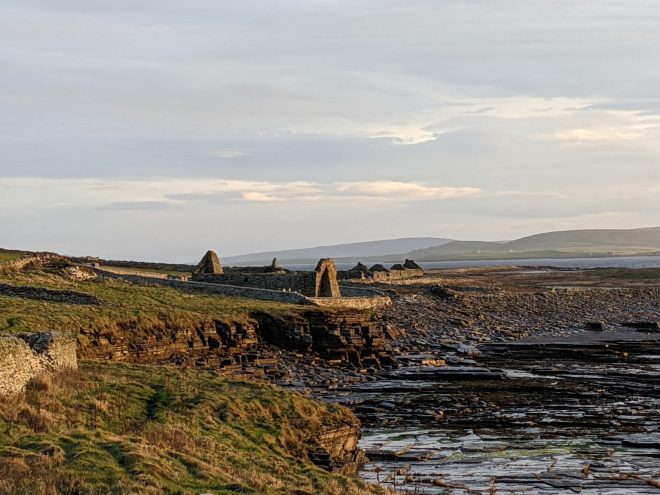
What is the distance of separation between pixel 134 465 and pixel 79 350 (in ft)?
49.5

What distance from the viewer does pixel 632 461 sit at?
22.4 m

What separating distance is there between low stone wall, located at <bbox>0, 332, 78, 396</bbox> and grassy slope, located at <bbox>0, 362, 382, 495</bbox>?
15.0 inches

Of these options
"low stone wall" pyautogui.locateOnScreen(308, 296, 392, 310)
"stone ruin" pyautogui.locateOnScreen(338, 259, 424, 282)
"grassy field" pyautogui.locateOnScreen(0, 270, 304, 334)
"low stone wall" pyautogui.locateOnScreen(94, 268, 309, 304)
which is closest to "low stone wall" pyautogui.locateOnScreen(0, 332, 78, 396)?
"grassy field" pyautogui.locateOnScreen(0, 270, 304, 334)

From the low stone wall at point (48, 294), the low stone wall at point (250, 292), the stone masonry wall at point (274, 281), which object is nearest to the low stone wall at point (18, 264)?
the low stone wall at point (250, 292)

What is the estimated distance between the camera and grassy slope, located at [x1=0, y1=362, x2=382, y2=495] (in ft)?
51.6

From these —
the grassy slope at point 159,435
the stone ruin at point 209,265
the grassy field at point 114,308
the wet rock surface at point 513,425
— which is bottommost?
the wet rock surface at point 513,425

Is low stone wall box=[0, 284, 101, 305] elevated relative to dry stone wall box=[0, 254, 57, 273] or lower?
lower

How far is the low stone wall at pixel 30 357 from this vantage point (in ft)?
66.6

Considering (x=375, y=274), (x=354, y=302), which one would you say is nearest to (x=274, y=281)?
(x=354, y=302)

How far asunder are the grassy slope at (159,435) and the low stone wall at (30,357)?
38cm

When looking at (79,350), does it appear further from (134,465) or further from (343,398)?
(134,465)

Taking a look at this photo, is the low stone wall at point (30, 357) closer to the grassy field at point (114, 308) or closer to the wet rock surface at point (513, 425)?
the grassy field at point (114, 308)

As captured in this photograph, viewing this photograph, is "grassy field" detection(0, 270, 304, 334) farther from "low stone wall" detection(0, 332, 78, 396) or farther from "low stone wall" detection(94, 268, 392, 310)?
"low stone wall" detection(0, 332, 78, 396)

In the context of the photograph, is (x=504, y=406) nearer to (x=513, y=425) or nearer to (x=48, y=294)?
(x=513, y=425)
